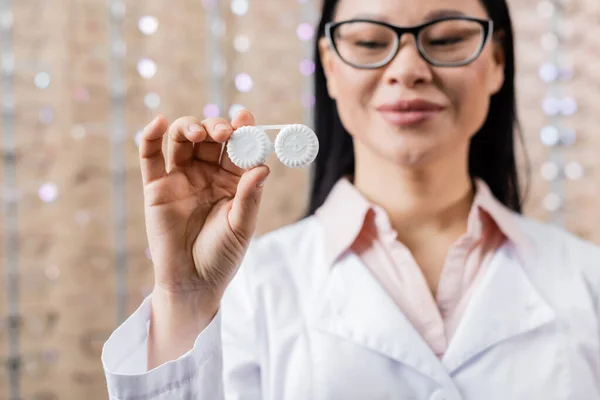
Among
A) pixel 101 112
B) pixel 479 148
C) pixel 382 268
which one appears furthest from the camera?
pixel 101 112

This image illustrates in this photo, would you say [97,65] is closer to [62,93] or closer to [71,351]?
[62,93]

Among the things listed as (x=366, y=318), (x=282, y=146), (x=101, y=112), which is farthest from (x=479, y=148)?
(x=101, y=112)

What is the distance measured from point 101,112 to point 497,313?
1.09m

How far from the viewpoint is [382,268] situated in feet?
3.18

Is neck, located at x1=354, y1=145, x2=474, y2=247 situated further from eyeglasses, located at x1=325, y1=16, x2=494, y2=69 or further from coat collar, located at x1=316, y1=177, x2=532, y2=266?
eyeglasses, located at x1=325, y1=16, x2=494, y2=69

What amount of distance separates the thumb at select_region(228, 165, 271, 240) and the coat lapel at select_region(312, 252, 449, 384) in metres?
0.24

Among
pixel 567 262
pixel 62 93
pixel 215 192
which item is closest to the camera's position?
pixel 215 192

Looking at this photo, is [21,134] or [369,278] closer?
[369,278]

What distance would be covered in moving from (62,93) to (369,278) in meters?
0.96

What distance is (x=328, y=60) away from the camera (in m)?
1.06

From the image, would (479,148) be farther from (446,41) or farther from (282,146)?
(282,146)

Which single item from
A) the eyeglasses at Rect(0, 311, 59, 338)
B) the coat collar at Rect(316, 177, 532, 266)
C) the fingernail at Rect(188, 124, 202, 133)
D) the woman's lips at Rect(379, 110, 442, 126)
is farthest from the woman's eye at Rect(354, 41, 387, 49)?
the eyeglasses at Rect(0, 311, 59, 338)

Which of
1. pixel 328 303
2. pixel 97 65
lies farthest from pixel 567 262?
pixel 97 65

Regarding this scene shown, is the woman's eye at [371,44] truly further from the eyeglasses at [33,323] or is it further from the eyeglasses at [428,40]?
the eyeglasses at [33,323]
